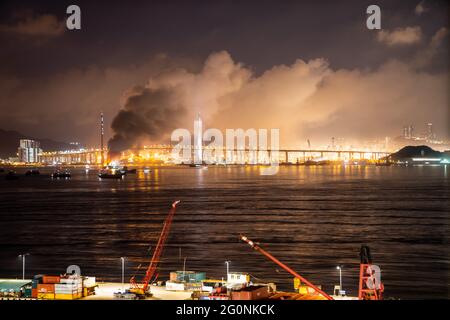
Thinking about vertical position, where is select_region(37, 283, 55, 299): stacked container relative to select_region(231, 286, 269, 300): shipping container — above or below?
below

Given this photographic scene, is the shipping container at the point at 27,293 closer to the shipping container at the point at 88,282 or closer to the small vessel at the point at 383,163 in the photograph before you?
the shipping container at the point at 88,282

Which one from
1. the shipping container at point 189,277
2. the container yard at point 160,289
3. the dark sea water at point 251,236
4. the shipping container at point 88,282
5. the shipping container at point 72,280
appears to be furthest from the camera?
the dark sea water at point 251,236

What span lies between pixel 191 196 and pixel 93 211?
446cm

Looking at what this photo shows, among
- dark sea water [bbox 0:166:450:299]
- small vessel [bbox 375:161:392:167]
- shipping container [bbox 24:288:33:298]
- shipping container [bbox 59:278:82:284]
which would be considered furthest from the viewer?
small vessel [bbox 375:161:392:167]

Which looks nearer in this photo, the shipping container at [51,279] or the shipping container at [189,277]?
the shipping container at [51,279]

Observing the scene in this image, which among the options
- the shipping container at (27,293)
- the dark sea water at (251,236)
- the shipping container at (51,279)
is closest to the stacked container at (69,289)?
the shipping container at (51,279)

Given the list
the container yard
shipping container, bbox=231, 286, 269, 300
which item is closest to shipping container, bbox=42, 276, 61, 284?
the container yard

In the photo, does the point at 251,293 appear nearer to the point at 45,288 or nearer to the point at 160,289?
the point at 160,289

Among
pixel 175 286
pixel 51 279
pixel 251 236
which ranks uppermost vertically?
pixel 51 279

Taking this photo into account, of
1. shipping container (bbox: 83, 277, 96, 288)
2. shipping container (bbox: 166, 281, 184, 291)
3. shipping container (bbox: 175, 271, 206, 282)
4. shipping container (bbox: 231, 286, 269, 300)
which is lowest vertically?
shipping container (bbox: 166, 281, 184, 291)

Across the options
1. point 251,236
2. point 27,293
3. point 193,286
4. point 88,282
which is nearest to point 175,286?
point 193,286

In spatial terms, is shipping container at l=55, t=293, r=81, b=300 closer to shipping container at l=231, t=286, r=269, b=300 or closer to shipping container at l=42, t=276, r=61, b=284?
shipping container at l=42, t=276, r=61, b=284
